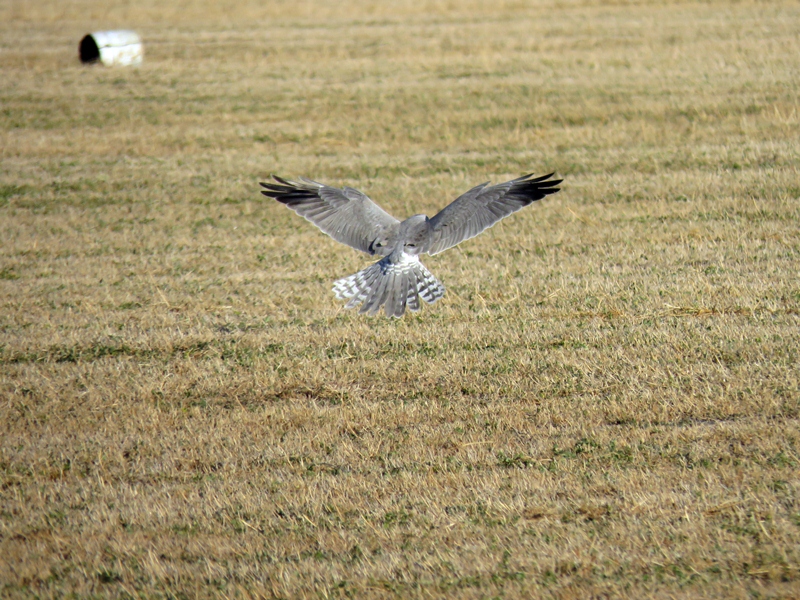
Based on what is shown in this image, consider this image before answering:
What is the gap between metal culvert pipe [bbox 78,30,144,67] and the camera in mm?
24609

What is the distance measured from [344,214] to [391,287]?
906 mm

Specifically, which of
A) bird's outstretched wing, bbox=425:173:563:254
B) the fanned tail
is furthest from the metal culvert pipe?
bird's outstretched wing, bbox=425:173:563:254

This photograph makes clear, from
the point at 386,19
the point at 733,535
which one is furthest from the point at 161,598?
the point at 386,19

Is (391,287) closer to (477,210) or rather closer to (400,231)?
(400,231)

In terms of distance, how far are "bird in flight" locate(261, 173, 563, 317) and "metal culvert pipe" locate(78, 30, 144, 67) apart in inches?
707

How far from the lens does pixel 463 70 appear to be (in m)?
22.3

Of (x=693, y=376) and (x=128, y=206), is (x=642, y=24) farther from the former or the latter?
(x=693, y=376)

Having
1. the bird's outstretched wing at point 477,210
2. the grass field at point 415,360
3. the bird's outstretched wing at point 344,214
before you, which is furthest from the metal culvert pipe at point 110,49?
the bird's outstretched wing at point 477,210

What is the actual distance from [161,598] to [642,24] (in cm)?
2527

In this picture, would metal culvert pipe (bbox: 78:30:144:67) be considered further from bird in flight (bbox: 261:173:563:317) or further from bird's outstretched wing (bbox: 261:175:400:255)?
bird in flight (bbox: 261:173:563:317)

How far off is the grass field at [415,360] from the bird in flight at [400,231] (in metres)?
→ 0.50

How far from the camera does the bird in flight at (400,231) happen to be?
314 inches

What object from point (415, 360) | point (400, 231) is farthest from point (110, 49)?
point (415, 360)

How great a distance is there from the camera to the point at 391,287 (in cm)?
808
